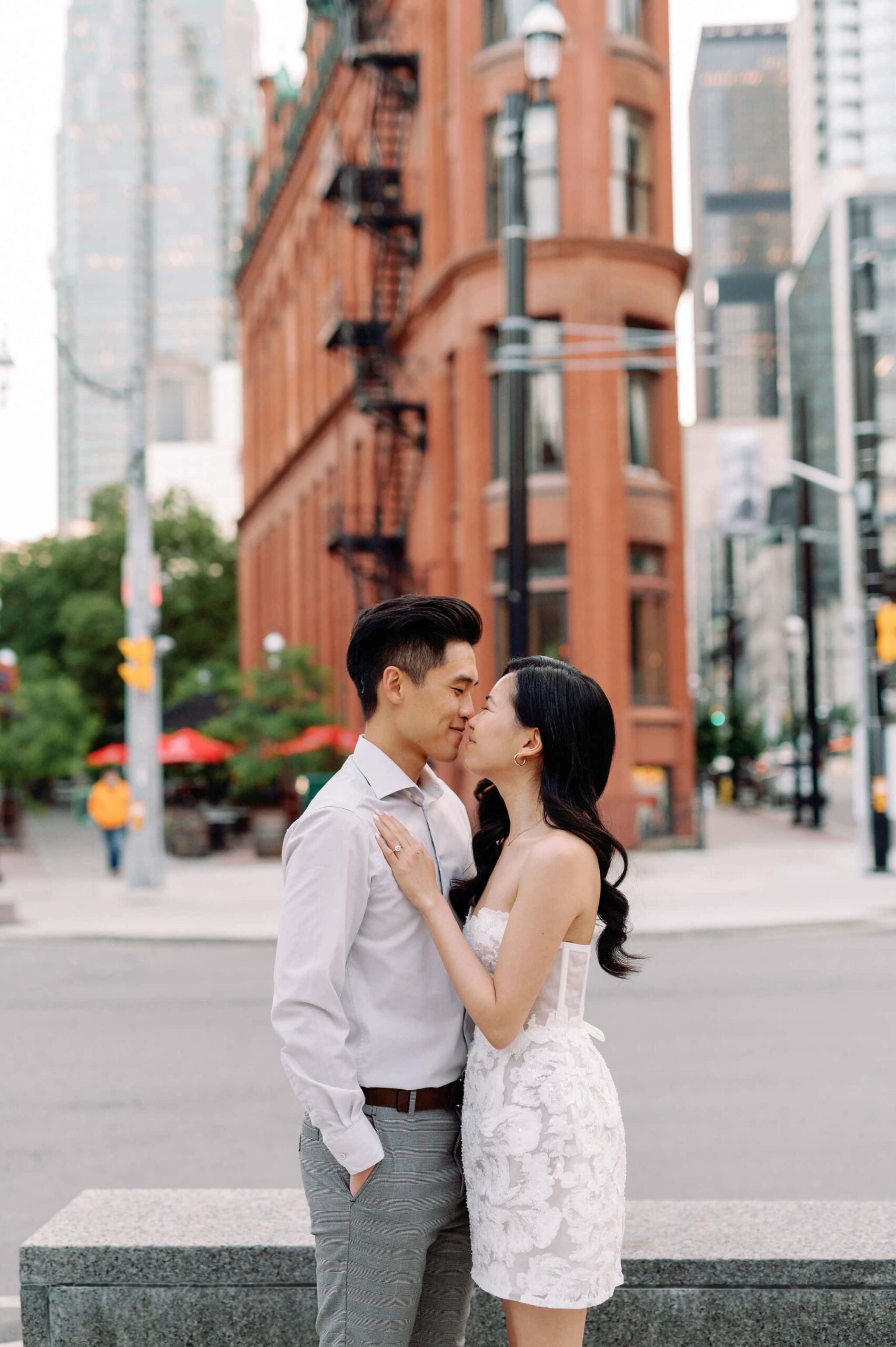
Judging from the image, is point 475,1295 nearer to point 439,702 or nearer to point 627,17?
point 439,702

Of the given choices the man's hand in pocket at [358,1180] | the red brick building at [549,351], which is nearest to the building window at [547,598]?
the red brick building at [549,351]

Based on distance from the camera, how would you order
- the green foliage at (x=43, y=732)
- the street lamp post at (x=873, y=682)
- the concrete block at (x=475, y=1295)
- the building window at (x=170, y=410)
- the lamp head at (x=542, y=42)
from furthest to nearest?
1. the building window at (x=170, y=410)
2. the green foliage at (x=43, y=732)
3. the street lamp post at (x=873, y=682)
4. the lamp head at (x=542, y=42)
5. the concrete block at (x=475, y=1295)

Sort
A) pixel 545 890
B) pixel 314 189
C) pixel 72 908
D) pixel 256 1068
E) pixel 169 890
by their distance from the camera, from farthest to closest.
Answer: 1. pixel 314 189
2. pixel 169 890
3. pixel 72 908
4. pixel 256 1068
5. pixel 545 890

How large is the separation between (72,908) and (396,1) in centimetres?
2435

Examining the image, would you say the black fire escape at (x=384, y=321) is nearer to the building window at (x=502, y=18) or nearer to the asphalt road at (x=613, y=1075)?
the building window at (x=502, y=18)

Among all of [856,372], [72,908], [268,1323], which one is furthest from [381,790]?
[856,372]

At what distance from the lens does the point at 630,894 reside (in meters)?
18.2

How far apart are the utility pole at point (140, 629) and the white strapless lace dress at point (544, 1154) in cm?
1925

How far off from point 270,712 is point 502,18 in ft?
51.5

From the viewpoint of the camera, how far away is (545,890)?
9.97 feet

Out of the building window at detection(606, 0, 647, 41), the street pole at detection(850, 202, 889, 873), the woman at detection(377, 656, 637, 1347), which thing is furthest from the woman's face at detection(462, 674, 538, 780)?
the building window at detection(606, 0, 647, 41)

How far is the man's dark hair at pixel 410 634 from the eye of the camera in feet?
10.2

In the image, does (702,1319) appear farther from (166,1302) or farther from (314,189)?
(314,189)

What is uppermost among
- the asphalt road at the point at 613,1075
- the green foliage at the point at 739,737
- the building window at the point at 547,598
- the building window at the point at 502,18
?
the building window at the point at 502,18
